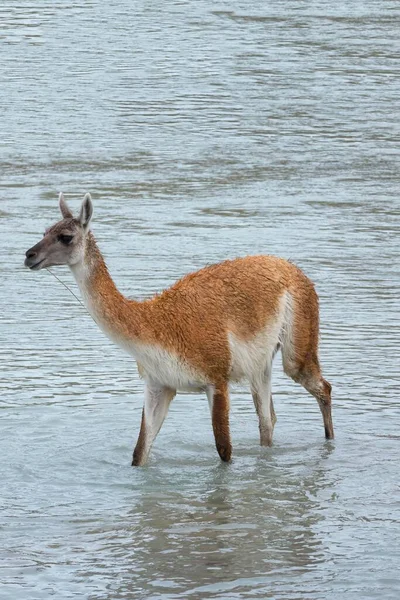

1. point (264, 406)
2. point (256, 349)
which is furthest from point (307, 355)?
point (256, 349)

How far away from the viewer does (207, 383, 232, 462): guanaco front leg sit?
24.6 ft

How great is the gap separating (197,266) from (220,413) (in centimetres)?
410

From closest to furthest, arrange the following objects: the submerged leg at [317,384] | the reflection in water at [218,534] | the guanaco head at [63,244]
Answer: the reflection in water at [218,534] → the guanaco head at [63,244] → the submerged leg at [317,384]

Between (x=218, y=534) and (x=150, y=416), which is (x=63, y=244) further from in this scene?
(x=218, y=534)

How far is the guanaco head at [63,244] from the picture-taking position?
713cm

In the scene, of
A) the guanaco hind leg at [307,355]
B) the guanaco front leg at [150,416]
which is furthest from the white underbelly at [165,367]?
the guanaco hind leg at [307,355]

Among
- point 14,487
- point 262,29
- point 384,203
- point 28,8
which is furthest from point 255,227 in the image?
point 28,8

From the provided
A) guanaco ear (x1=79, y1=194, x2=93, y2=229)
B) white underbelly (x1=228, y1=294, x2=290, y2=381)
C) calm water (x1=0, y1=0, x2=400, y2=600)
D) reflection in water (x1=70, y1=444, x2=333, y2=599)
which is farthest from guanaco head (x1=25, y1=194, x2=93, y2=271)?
reflection in water (x1=70, y1=444, x2=333, y2=599)

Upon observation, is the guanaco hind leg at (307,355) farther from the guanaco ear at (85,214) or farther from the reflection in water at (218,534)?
the guanaco ear at (85,214)

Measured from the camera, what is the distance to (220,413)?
7.51 metres

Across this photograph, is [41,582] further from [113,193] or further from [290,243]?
[113,193]

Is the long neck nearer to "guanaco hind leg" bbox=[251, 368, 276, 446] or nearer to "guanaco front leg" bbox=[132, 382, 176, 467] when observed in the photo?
"guanaco front leg" bbox=[132, 382, 176, 467]

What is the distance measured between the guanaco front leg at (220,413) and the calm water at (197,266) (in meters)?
0.16

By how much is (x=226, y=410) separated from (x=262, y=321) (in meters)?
0.58
